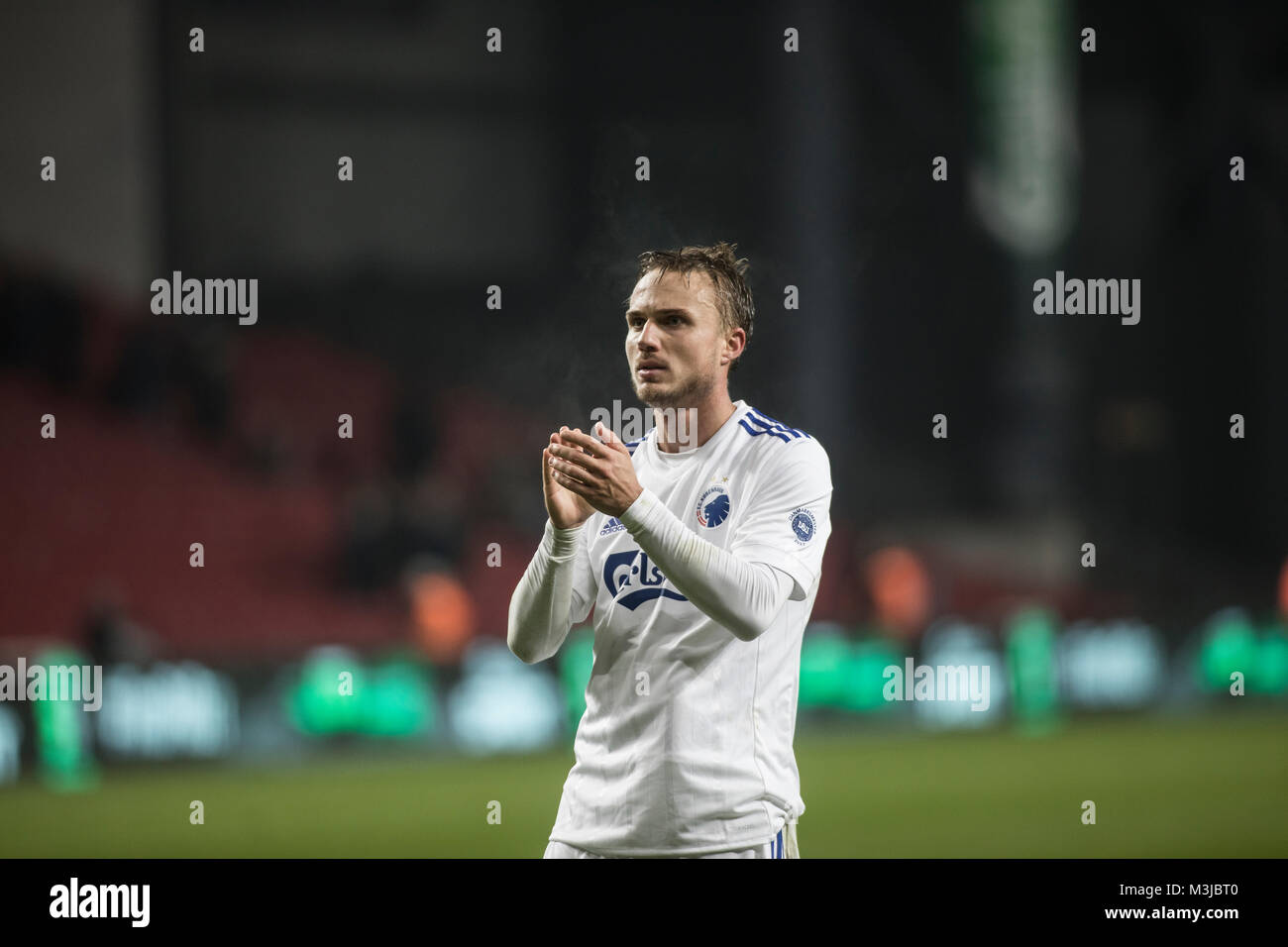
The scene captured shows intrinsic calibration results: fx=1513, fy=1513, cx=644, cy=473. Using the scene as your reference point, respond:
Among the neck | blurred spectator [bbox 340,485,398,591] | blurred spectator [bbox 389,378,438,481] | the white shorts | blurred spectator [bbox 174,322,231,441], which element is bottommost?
the white shorts

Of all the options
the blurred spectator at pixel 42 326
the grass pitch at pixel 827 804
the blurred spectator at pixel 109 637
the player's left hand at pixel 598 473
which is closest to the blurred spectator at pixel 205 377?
the blurred spectator at pixel 42 326

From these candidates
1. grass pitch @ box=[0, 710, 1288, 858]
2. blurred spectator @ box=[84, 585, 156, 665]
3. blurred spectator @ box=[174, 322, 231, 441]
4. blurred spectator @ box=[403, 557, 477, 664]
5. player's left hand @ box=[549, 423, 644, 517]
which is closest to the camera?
player's left hand @ box=[549, 423, 644, 517]

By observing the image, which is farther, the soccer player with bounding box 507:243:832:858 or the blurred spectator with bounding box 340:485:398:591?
the blurred spectator with bounding box 340:485:398:591

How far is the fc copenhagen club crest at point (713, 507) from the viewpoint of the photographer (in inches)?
135

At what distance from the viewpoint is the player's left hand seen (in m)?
3.17

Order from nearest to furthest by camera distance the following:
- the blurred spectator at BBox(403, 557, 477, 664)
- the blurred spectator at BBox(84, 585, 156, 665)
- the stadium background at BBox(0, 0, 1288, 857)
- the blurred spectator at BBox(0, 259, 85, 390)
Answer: the blurred spectator at BBox(84, 585, 156, 665) < the stadium background at BBox(0, 0, 1288, 857) < the blurred spectator at BBox(403, 557, 477, 664) < the blurred spectator at BBox(0, 259, 85, 390)

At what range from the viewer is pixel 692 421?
355 centimetres

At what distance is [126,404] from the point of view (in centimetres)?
1645

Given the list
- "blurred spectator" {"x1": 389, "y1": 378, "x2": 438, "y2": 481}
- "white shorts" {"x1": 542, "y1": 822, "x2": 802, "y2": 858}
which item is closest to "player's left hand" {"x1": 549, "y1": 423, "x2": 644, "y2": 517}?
"white shorts" {"x1": 542, "y1": 822, "x2": 802, "y2": 858}

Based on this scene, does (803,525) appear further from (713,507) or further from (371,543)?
(371,543)

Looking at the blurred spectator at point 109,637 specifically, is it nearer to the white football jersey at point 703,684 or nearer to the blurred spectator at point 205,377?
the blurred spectator at point 205,377

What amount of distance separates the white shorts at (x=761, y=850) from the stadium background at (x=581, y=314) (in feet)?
21.6

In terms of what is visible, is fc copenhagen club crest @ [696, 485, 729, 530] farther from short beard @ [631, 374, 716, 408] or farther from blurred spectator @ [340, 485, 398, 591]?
blurred spectator @ [340, 485, 398, 591]
